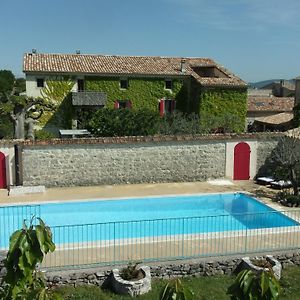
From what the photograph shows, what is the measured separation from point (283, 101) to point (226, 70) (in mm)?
12924

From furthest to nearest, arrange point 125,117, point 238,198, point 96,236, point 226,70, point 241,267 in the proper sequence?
point 226,70, point 125,117, point 238,198, point 96,236, point 241,267

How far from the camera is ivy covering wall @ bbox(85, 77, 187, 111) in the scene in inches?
1550

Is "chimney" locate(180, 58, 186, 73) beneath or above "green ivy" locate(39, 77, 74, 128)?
above

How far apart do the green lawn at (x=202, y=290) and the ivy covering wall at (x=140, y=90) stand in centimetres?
2766

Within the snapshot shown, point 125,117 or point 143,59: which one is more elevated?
point 143,59

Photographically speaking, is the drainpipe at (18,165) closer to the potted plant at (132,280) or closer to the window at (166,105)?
the potted plant at (132,280)

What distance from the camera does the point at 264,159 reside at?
86.5 ft

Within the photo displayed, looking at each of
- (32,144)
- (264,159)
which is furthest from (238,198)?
(32,144)

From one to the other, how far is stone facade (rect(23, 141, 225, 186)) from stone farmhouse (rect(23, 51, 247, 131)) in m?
12.7

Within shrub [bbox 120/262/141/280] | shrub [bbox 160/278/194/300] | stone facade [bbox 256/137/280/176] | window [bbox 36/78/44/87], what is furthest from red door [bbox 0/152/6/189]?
shrub [bbox 160/278/194/300]

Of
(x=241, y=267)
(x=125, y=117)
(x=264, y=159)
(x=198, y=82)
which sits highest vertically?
(x=198, y=82)

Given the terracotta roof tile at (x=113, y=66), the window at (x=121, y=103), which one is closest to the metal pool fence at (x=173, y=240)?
the terracotta roof tile at (x=113, y=66)

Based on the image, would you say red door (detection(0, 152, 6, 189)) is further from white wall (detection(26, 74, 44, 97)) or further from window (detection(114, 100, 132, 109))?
window (detection(114, 100, 132, 109))

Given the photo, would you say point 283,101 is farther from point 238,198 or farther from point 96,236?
point 96,236
